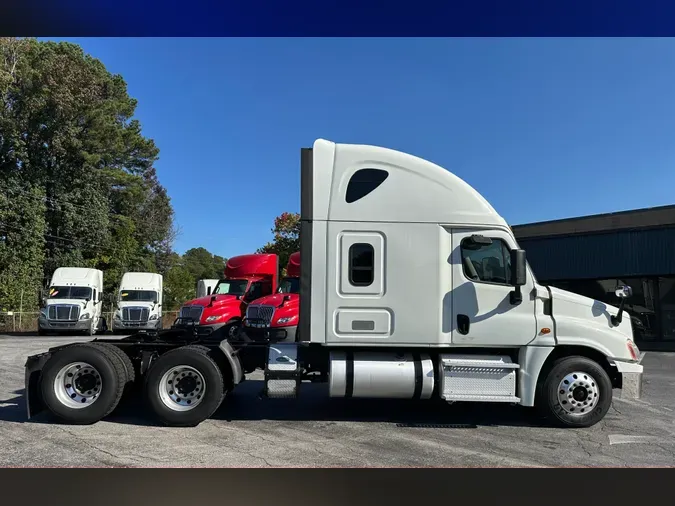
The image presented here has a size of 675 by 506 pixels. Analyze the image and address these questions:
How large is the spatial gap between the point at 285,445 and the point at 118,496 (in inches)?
79.6

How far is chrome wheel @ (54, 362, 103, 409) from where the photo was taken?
6.69 metres

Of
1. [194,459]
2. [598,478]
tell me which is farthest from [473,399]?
[194,459]

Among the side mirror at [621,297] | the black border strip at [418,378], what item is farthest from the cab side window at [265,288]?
the side mirror at [621,297]

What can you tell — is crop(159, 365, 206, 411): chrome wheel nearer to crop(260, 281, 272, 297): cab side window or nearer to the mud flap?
the mud flap

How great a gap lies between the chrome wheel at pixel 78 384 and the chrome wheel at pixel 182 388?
2.86 ft

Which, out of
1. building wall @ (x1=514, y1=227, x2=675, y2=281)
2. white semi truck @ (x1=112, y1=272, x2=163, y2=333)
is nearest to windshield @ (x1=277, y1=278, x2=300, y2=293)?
building wall @ (x1=514, y1=227, x2=675, y2=281)

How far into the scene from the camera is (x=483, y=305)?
6734mm

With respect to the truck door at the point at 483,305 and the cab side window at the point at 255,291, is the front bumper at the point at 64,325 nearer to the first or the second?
the cab side window at the point at 255,291

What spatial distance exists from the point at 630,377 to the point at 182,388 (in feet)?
20.0

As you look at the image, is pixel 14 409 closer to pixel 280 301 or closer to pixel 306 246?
pixel 306 246

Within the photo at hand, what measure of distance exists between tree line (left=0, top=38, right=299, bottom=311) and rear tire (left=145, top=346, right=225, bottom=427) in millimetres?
25789

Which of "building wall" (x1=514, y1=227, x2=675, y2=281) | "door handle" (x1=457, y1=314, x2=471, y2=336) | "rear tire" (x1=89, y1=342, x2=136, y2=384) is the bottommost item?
"rear tire" (x1=89, y1=342, x2=136, y2=384)

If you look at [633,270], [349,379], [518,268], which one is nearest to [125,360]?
[349,379]

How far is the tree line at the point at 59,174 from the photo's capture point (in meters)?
30.5
